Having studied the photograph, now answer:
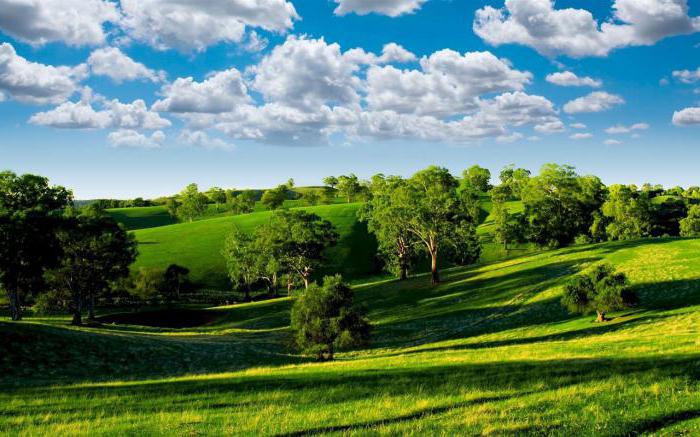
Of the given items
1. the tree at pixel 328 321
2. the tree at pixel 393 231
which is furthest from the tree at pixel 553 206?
the tree at pixel 328 321

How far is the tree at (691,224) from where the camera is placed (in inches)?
5113

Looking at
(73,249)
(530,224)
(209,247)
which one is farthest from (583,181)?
(73,249)

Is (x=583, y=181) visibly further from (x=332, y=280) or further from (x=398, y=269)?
(x=332, y=280)

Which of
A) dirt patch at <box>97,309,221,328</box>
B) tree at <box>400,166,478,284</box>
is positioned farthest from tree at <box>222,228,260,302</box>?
tree at <box>400,166,478,284</box>

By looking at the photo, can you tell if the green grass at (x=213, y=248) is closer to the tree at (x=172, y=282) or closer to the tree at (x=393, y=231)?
the tree at (x=172, y=282)

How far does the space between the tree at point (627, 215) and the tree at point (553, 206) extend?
737 centimetres

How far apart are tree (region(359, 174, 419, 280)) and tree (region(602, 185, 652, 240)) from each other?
5633 centimetres

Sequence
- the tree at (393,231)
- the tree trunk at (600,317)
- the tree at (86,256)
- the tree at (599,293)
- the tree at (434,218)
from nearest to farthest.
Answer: the tree at (599,293)
the tree trunk at (600,317)
the tree at (86,256)
the tree at (434,218)
the tree at (393,231)

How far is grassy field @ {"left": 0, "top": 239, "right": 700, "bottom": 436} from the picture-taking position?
1538cm

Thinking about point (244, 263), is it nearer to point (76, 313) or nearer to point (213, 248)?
point (213, 248)

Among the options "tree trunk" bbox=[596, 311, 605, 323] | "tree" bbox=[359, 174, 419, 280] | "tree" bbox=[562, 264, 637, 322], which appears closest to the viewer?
"tree" bbox=[562, 264, 637, 322]

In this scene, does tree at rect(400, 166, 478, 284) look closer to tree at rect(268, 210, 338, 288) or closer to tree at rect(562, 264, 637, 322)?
tree at rect(268, 210, 338, 288)

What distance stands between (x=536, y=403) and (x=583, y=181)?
130m

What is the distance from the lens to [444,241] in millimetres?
81375
